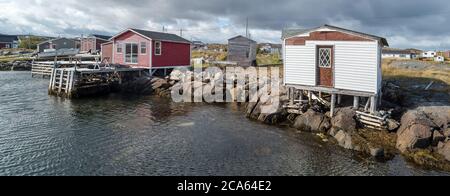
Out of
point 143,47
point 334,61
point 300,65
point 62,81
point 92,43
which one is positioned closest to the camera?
point 334,61

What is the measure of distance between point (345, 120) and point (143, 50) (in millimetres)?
24377

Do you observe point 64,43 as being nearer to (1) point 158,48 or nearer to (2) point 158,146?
(1) point 158,48

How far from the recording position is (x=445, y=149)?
15.0 m

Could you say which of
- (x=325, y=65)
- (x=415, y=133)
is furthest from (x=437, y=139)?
(x=325, y=65)

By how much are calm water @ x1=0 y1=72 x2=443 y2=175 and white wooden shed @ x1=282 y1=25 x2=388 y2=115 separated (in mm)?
3873

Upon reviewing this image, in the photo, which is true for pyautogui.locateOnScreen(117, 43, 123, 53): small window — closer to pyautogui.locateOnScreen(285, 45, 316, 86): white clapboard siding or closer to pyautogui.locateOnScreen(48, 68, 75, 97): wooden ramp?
pyautogui.locateOnScreen(48, 68, 75, 97): wooden ramp

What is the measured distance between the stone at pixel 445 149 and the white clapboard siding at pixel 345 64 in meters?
4.67

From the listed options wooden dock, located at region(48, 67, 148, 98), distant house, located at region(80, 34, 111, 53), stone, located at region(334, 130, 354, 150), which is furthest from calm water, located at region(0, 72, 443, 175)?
distant house, located at region(80, 34, 111, 53)

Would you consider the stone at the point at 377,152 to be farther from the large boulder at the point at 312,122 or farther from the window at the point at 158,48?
the window at the point at 158,48

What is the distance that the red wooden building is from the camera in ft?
119

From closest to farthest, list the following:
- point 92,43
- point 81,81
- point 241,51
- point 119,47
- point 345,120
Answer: point 345,120
point 81,81
point 119,47
point 241,51
point 92,43

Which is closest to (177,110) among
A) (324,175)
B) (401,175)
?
(324,175)
